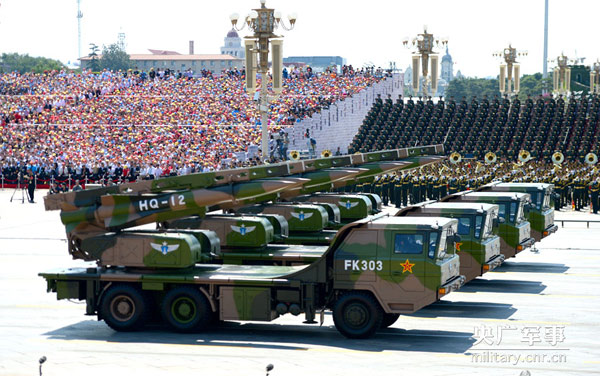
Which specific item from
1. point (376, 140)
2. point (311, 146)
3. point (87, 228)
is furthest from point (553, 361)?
point (311, 146)

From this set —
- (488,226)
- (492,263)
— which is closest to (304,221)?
(488,226)

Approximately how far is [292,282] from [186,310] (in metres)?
1.88

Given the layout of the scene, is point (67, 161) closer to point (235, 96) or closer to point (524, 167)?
point (235, 96)

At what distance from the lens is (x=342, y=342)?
14516 mm

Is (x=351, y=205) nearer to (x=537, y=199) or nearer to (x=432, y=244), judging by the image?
(x=537, y=199)

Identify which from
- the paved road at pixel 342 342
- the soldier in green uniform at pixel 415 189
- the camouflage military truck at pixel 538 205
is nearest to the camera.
A: the paved road at pixel 342 342

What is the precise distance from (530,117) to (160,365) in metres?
36.1

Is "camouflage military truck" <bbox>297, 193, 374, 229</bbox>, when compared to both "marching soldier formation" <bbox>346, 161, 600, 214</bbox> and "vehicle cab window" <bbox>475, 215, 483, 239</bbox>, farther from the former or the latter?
"marching soldier formation" <bbox>346, 161, 600, 214</bbox>

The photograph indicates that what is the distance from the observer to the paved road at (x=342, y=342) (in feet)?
42.3

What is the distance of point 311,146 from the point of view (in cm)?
4881

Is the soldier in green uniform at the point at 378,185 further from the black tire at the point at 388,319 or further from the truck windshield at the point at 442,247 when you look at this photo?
the truck windshield at the point at 442,247

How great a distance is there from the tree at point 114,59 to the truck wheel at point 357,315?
135797mm

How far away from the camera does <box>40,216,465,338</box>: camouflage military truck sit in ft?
47.0

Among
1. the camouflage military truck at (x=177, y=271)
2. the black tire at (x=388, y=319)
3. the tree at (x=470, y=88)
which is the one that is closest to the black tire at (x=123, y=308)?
the camouflage military truck at (x=177, y=271)
